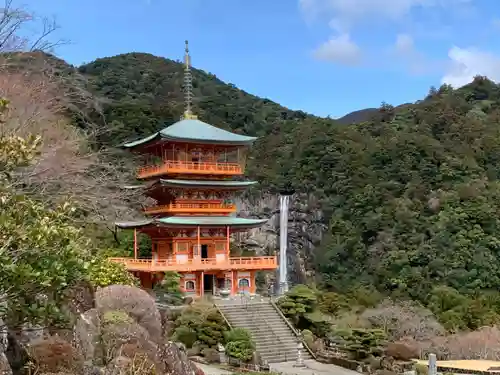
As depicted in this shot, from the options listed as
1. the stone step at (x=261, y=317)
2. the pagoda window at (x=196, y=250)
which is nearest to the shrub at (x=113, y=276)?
the stone step at (x=261, y=317)

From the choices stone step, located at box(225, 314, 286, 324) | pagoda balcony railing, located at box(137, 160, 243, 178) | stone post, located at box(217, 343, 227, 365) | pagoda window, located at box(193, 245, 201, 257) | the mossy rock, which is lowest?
stone post, located at box(217, 343, 227, 365)

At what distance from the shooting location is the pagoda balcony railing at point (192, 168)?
72.2 ft

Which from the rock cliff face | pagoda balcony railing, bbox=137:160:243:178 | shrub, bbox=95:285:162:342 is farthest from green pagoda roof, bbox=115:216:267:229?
the rock cliff face

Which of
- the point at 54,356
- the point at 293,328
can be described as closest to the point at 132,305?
the point at 54,356

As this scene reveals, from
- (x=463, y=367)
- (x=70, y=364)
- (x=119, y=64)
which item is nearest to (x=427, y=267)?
(x=463, y=367)

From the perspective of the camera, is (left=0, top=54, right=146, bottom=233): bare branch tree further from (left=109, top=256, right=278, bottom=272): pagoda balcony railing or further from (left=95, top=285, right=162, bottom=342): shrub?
(left=109, top=256, right=278, bottom=272): pagoda balcony railing

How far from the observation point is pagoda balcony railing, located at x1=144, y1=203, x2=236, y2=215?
73.1ft

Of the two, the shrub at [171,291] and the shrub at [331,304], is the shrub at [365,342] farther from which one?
the shrub at [171,291]

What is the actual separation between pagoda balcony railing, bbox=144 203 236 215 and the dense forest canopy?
5344 mm

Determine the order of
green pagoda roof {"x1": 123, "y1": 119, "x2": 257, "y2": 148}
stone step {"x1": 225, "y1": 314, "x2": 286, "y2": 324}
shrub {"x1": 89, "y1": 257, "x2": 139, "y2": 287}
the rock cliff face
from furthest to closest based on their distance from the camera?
the rock cliff face, green pagoda roof {"x1": 123, "y1": 119, "x2": 257, "y2": 148}, stone step {"x1": 225, "y1": 314, "x2": 286, "y2": 324}, shrub {"x1": 89, "y1": 257, "x2": 139, "y2": 287}

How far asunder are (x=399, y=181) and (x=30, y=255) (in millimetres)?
33805

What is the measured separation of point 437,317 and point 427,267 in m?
7.17

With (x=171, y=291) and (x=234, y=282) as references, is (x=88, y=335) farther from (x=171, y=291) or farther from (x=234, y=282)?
(x=234, y=282)

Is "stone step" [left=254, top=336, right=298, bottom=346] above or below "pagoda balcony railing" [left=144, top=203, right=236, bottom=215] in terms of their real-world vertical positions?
below
